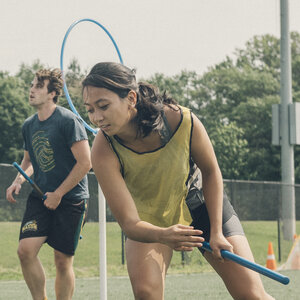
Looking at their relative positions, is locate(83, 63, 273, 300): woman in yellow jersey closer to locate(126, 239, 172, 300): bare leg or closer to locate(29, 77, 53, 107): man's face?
locate(126, 239, 172, 300): bare leg

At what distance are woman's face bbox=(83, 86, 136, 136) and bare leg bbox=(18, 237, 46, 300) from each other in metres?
2.28

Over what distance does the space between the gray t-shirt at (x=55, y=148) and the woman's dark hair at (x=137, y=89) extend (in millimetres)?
1842

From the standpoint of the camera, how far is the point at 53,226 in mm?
5555

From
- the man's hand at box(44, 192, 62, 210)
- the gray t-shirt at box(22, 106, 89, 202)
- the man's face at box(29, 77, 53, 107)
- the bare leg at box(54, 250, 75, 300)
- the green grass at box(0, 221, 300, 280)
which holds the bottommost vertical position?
the green grass at box(0, 221, 300, 280)

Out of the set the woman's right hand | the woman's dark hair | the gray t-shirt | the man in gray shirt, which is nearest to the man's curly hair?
the man in gray shirt

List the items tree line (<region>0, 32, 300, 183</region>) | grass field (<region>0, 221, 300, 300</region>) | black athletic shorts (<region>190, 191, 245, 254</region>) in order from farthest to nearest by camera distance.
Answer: tree line (<region>0, 32, 300, 183</region>)
grass field (<region>0, 221, 300, 300</region>)
black athletic shorts (<region>190, 191, 245, 254</region>)

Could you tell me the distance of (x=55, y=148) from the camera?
17.9 ft

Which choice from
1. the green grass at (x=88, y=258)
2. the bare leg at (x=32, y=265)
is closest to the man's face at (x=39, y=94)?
the bare leg at (x=32, y=265)

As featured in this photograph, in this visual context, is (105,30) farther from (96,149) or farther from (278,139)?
(278,139)

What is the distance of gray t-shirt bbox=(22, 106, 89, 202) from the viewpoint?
17.9 feet

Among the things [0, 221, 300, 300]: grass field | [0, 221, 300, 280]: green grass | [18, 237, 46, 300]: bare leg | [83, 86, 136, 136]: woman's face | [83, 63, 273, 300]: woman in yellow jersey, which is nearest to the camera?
[83, 86, 136, 136]: woman's face

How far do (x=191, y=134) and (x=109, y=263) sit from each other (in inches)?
351

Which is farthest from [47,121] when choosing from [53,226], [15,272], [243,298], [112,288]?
[15,272]

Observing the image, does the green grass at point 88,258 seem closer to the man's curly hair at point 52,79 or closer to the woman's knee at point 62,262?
the woman's knee at point 62,262
